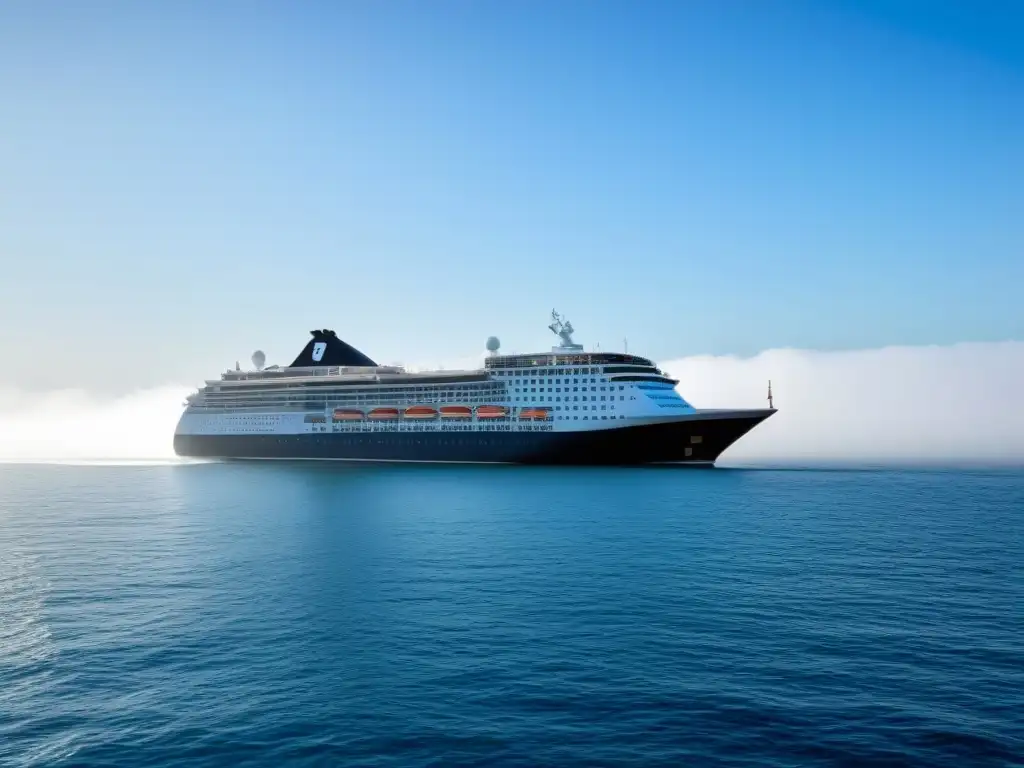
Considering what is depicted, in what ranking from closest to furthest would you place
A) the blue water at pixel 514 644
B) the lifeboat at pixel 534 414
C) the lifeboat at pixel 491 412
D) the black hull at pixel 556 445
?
the blue water at pixel 514 644 < the black hull at pixel 556 445 < the lifeboat at pixel 534 414 < the lifeboat at pixel 491 412

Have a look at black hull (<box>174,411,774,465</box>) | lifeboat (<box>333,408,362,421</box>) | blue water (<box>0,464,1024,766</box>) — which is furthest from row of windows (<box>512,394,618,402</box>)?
blue water (<box>0,464,1024,766</box>)

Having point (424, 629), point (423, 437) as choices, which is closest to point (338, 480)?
point (423, 437)

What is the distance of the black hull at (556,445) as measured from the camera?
3243 inches

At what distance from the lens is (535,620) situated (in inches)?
859

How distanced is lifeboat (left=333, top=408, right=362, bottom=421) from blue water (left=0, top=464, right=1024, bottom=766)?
198 feet

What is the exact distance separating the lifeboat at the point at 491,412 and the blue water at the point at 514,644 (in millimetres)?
48067

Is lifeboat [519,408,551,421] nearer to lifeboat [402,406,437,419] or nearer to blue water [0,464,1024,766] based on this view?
lifeboat [402,406,437,419]

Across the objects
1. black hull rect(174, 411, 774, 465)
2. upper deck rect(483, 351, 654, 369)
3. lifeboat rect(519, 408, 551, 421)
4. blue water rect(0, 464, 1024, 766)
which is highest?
upper deck rect(483, 351, 654, 369)

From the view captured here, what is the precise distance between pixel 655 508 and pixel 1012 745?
3580cm

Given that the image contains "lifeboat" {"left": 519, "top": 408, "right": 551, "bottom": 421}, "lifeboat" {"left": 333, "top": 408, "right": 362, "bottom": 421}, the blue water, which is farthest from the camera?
"lifeboat" {"left": 333, "top": 408, "right": 362, "bottom": 421}

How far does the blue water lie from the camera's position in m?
13.8

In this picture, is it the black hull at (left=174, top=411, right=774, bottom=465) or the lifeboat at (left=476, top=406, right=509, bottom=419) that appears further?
the lifeboat at (left=476, top=406, right=509, bottom=419)

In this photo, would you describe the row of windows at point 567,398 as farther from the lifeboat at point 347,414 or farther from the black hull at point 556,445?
Answer: the lifeboat at point 347,414

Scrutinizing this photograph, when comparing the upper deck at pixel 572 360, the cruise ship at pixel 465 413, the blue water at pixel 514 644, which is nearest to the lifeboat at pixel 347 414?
the cruise ship at pixel 465 413
